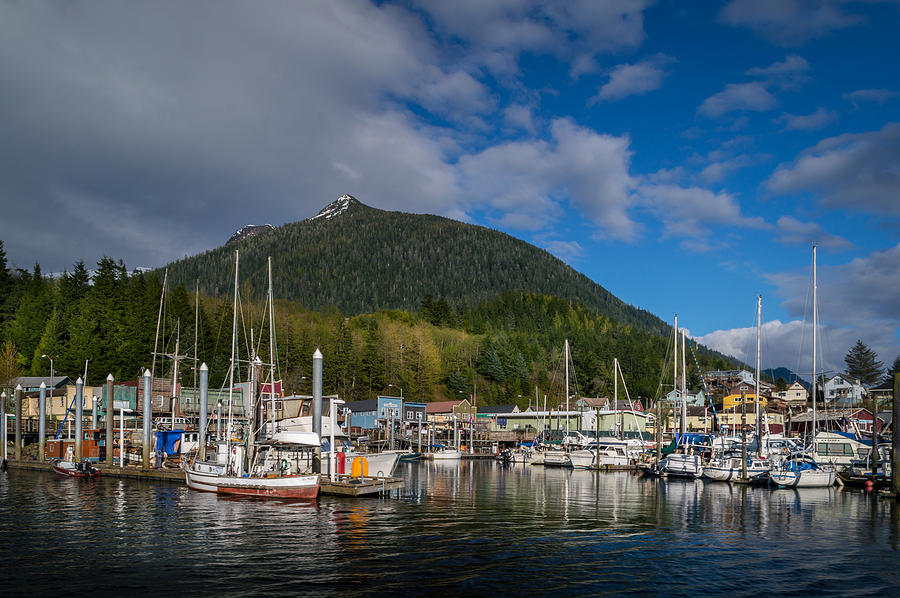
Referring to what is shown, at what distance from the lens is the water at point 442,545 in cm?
2295

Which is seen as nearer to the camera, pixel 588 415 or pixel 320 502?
pixel 320 502

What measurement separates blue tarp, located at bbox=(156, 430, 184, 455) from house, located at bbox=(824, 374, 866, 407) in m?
100

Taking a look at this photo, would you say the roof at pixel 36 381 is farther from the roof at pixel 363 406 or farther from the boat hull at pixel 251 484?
the boat hull at pixel 251 484

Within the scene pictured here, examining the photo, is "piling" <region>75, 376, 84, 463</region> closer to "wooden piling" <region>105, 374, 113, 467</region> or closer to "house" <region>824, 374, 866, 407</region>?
"wooden piling" <region>105, 374, 113, 467</region>

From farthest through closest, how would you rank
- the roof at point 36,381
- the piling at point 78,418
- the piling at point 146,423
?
the roof at point 36,381
the piling at point 78,418
the piling at point 146,423

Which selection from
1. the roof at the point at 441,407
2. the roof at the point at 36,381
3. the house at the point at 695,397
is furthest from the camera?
the house at the point at 695,397

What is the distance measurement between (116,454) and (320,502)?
39.5 metres

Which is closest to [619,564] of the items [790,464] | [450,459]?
[790,464]

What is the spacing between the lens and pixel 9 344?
113 metres

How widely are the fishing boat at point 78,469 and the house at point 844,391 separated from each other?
10813 cm

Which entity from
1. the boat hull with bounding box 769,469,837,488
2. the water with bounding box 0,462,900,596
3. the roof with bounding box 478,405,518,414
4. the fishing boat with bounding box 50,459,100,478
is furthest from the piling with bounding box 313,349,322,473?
the roof with bounding box 478,405,518,414

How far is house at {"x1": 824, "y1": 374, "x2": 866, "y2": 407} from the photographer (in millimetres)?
141375

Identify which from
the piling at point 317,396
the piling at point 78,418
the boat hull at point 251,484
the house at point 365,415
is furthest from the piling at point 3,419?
the house at point 365,415

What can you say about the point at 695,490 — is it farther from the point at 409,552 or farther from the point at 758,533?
the point at 409,552
